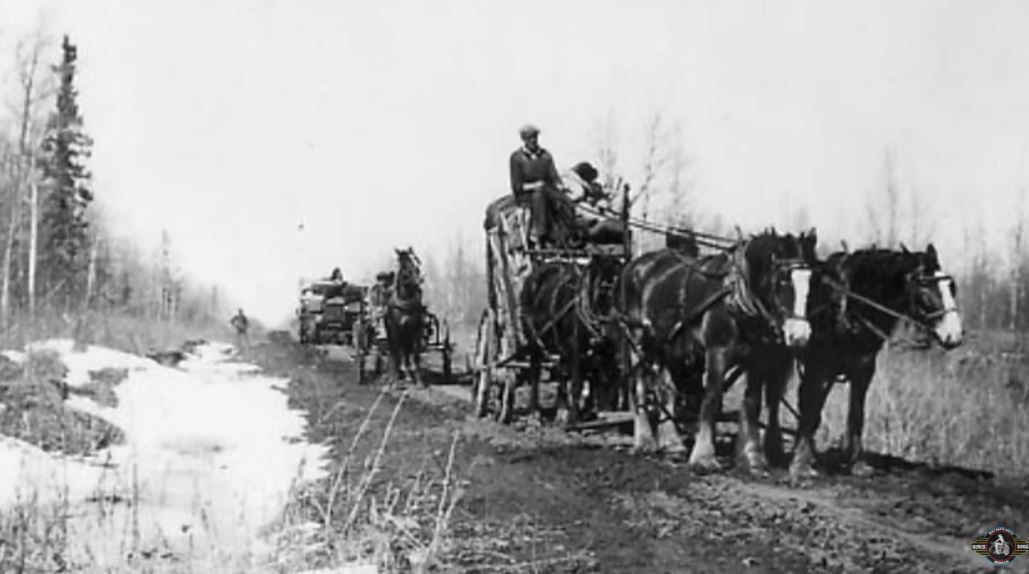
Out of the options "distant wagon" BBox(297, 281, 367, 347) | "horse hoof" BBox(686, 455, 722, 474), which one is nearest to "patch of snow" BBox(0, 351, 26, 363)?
"horse hoof" BBox(686, 455, 722, 474)

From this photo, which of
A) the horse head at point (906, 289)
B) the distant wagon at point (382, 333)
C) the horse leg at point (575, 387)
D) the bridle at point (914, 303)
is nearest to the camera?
the horse head at point (906, 289)

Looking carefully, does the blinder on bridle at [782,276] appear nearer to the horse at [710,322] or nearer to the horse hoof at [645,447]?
the horse at [710,322]

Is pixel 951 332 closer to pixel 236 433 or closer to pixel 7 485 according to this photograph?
pixel 7 485

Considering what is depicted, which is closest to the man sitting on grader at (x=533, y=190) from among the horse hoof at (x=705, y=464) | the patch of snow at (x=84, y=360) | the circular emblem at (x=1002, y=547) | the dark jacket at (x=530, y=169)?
the dark jacket at (x=530, y=169)

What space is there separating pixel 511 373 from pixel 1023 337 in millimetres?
6860

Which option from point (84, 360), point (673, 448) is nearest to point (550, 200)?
Answer: point (673, 448)

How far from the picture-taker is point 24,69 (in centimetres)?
2995

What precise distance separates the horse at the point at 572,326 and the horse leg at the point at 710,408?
108 inches

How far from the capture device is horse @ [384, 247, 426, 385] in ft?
64.4

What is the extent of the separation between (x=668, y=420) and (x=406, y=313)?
925cm

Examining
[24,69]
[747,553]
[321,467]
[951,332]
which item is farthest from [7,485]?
[24,69]

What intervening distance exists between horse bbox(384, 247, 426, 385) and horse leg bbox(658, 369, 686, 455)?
8.71m

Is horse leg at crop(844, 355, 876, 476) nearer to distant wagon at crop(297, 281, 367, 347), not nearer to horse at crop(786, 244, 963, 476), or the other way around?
horse at crop(786, 244, 963, 476)

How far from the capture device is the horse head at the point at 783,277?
869cm
